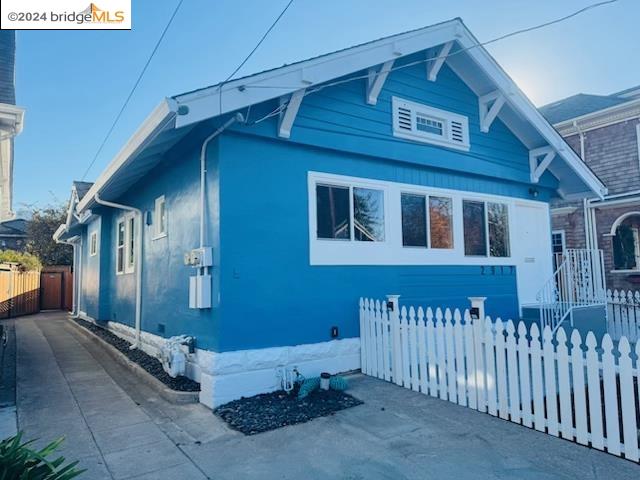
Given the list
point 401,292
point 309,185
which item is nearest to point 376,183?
point 309,185

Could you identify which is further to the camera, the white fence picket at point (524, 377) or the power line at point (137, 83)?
the power line at point (137, 83)

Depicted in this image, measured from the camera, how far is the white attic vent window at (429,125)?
7.12 meters

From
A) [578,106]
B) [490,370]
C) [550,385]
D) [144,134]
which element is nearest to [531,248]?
[490,370]

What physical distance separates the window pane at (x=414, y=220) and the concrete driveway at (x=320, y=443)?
8.44 feet

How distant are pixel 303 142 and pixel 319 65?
3.38 ft

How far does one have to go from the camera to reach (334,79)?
19.9 feet

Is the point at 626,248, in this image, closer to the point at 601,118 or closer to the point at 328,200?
the point at 601,118

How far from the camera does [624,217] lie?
13812 millimetres

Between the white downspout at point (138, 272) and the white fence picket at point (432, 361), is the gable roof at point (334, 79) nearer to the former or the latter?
the white downspout at point (138, 272)

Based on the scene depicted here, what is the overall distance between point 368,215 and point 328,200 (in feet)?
2.61

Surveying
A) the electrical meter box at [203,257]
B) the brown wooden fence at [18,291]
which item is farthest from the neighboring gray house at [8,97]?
the brown wooden fence at [18,291]

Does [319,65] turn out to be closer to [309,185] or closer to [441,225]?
[309,185]

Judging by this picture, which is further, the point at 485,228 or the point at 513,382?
the point at 485,228

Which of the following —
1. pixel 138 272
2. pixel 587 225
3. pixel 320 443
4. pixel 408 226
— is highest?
pixel 587 225
